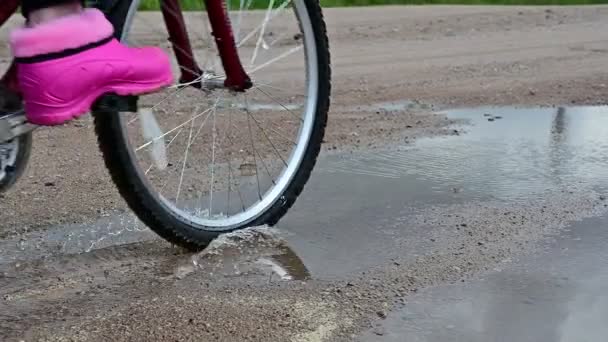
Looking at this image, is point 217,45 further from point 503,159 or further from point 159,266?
point 503,159

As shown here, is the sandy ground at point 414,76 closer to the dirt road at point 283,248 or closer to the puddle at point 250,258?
the dirt road at point 283,248

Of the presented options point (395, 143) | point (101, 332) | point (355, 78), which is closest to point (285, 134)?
point (395, 143)

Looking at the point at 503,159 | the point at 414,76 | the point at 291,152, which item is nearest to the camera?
the point at 291,152

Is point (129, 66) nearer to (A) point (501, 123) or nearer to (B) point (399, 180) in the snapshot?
(B) point (399, 180)

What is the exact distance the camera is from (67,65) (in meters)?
2.08

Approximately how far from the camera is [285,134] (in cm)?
379

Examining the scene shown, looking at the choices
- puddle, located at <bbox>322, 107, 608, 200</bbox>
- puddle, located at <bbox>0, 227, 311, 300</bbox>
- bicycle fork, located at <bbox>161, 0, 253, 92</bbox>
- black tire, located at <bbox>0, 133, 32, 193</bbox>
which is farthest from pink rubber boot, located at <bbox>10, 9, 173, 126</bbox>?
puddle, located at <bbox>322, 107, 608, 200</bbox>

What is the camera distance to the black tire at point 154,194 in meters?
2.36

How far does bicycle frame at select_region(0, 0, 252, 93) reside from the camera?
2.62 m

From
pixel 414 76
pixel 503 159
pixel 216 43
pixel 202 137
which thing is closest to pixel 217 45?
pixel 216 43

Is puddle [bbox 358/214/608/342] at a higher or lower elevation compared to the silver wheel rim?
lower

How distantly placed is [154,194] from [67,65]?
53cm

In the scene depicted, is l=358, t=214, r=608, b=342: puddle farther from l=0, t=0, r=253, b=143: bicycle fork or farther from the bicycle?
l=0, t=0, r=253, b=143: bicycle fork

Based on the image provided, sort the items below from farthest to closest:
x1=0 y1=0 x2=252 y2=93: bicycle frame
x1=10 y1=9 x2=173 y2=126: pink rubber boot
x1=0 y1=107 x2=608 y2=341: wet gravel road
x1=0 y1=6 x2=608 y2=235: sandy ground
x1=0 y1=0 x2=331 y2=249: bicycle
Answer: x1=0 y1=6 x2=608 y2=235: sandy ground, x1=0 y1=0 x2=252 y2=93: bicycle frame, x1=0 y1=0 x2=331 y2=249: bicycle, x1=0 y1=107 x2=608 y2=341: wet gravel road, x1=10 y1=9 x2=173 y2=126: pink rubber boot
